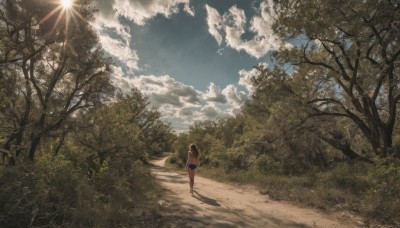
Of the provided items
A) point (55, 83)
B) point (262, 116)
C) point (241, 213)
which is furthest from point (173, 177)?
point (241, 213)

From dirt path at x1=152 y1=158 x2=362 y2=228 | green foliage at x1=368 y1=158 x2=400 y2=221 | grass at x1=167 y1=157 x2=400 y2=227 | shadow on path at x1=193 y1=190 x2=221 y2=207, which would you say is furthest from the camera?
shadow on path at x1=193 y1=190 x2=221 y2=207

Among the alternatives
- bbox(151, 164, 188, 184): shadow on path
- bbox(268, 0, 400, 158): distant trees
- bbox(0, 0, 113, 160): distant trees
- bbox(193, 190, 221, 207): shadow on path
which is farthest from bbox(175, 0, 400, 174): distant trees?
bbox(0, 0, 113, 160): distant trees

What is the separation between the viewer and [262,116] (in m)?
19.4

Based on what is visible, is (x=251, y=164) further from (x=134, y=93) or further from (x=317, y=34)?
(x=134, y=93)

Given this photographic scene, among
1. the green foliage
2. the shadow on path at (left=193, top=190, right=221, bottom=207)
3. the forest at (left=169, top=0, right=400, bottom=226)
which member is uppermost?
the forest at (left=169, top=0, right=400, bottom=226)

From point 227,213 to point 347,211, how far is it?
12.3 feet

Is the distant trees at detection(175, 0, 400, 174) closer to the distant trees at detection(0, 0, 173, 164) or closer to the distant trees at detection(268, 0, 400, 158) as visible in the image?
the distant trees at detection(268, 0, 400, 158)

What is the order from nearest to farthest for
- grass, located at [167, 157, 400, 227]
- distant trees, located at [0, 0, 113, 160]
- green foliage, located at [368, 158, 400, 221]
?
green foliage, located at [368, 158, 400, 221]
grass, located at [167, 157, 400, 227]
distant trees, located at [0, 0, 113, 160]

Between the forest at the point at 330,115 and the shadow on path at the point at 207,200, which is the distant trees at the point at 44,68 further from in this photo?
the forest at the point at 330,115

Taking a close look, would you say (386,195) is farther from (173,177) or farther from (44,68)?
(173,177)

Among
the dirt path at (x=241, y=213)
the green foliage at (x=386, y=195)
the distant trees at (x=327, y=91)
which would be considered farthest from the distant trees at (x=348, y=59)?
the dirt path at (x=241, y=213)

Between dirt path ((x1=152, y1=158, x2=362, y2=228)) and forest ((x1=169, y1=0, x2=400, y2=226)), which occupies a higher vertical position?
forest ((x1=169, y1=0, x2=400, y2=226))

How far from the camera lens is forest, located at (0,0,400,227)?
9.72m

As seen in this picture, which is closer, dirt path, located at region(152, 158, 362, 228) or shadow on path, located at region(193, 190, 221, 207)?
dirt path, located at region(152, 158, 362, 228)
